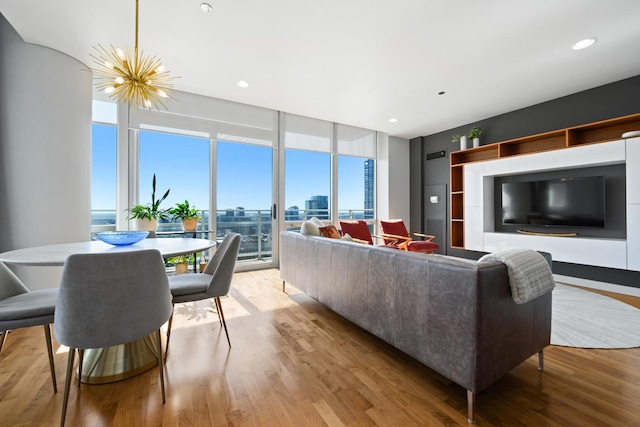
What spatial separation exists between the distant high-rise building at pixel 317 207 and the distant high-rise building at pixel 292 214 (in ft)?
0.65

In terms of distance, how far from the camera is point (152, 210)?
3383 mm

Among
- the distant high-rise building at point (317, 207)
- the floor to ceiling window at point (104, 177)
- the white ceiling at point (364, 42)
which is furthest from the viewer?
the distant high-rise building at point (317, 207)

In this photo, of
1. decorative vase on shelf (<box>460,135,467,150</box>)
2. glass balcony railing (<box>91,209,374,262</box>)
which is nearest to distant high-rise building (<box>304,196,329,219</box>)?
glass balcony railing (<box>91,209,374,262</box>)

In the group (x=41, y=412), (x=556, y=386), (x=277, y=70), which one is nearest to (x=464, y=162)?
(x=277, y=70)

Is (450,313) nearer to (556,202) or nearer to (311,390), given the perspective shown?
(311,390)

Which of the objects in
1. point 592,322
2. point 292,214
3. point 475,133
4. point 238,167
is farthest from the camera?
point 292,214

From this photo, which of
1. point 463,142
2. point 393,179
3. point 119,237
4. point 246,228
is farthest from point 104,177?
point 463,142

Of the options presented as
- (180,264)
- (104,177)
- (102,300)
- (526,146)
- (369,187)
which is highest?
(526,146)

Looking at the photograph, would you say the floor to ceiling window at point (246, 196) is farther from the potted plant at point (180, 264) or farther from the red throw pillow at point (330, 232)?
the red throw pillow at point (330, 232)

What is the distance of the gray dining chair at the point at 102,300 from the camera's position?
113 centimetres

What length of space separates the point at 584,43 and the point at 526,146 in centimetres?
188

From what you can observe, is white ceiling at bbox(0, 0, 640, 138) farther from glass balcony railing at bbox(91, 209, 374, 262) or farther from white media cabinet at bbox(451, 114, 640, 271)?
glass balcony railing at bbox(91, 209, 374, 262)

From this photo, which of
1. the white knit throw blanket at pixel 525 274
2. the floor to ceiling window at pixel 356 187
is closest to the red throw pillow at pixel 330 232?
the white knit throw blanket at pixel 525 274

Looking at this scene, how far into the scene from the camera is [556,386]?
1.50m
